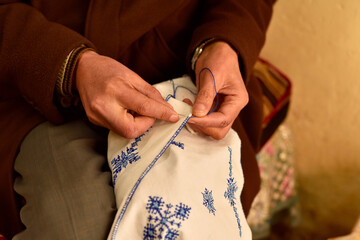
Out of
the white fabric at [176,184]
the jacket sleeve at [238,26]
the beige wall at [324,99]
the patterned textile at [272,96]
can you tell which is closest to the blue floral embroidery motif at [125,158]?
the white fabric at [176,184]

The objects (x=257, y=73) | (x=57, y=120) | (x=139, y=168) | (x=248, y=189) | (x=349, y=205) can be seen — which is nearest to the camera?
(x=139, y=168)

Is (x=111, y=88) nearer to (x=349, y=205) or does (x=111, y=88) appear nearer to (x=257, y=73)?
(x=257, y=73)

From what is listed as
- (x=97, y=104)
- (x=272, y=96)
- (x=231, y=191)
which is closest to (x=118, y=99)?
(x=97, y=104)

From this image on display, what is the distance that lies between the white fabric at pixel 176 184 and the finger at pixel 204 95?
23 millimetres

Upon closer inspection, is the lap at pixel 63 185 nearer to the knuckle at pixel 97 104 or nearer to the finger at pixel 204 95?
the knuckle at pixel 97 104

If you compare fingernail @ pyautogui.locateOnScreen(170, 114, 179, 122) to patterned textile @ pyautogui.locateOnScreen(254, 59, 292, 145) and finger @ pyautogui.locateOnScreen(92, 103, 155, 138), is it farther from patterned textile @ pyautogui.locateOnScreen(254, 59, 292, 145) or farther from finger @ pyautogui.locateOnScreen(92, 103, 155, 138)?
patterned textile @ pyautogui.locateOnScreen(254, 59, 292, 145)

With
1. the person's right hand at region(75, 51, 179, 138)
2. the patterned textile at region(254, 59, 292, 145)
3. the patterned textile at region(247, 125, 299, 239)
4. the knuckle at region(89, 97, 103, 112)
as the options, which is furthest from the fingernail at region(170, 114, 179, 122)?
the patterned textile at region(247, 125, 299, 239)

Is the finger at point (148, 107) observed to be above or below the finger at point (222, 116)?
above

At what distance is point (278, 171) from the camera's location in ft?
4.25

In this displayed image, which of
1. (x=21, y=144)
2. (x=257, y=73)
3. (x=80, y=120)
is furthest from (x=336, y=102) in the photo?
(x=21, y=144)

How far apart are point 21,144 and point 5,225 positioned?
6.8 inches

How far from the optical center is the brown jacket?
655 mm

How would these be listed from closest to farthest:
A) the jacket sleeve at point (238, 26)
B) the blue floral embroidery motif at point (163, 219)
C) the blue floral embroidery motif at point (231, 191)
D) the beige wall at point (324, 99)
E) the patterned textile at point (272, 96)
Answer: the blue floral embroidery motif at point (163, 219), the blue floral embroidery motif at point (231, 191), the jacket sleeve at point (238, 26), the patterned textile at point (272, 96), the beige wall at point (324, 99)

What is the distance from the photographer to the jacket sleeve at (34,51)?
0.64 m
